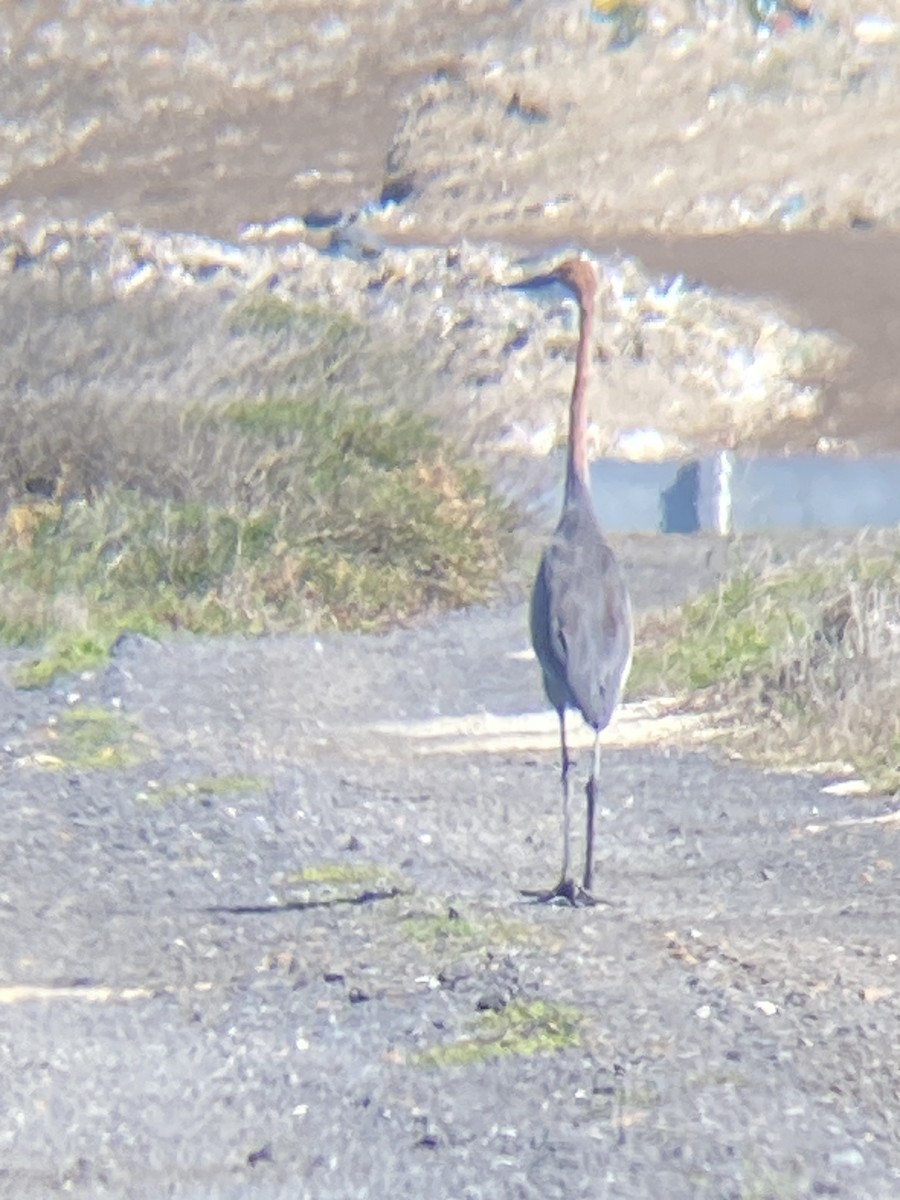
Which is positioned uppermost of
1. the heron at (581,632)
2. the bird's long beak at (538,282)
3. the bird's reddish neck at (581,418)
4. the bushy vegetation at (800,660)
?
the bird's long beak at (538,282)

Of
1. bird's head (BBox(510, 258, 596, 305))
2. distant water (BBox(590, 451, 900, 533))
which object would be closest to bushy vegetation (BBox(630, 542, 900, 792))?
bird's head (BBox(510, 258, 596, 305))

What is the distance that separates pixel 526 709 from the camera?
12789 mm

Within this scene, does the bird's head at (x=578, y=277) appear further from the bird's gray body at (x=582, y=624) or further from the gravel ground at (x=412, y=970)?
the gravel ground at (x=412, y=970)

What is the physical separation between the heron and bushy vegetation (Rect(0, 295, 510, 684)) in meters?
6.11

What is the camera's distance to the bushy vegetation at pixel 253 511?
15.6m

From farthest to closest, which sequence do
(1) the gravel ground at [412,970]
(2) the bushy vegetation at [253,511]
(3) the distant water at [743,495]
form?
(3) the distant water at [743,495] < (2) the bushy vegetation at [253,511] < (1) the gravel ground at [412,970]

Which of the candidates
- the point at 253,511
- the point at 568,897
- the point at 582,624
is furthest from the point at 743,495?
the point at 568,897

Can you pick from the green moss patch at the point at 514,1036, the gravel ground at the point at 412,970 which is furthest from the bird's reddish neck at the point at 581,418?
the green moss patch at the point at 514,1036

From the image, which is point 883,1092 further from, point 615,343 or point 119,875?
point 615,343

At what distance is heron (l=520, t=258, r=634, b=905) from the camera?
8195 mm

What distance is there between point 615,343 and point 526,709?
23326 mm

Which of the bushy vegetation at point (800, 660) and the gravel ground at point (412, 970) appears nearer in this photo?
the gravel ground at point (412, 970)

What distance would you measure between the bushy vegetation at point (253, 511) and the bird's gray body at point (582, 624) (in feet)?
20.3

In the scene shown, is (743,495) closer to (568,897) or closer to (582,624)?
(582,624)
